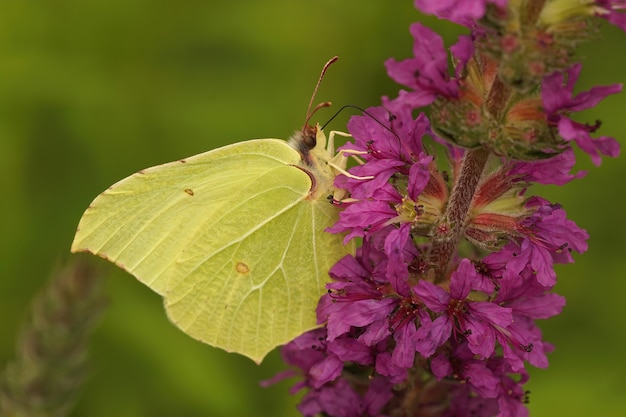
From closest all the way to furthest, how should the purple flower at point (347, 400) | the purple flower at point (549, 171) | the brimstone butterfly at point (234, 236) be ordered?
the purple flower at point (549, 171) < the purple flower at point (347, 400) < the brimstone butterfly at point (234, 236)

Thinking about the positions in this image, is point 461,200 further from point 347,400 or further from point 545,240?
point 347,400

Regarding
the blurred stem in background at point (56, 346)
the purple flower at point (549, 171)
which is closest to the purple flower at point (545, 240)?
the purple flower at point (549, 171)

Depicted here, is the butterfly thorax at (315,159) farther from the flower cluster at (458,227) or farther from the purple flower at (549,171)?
the purple flower at (549,171)

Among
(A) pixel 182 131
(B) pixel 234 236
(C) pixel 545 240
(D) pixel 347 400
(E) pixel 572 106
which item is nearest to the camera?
(E) pixel 572 106

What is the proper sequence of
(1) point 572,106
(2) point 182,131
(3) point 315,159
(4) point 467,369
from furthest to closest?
(2) point 182,131 → (3) point 315,159 → (4) point 467,369 → (1) point 572,106

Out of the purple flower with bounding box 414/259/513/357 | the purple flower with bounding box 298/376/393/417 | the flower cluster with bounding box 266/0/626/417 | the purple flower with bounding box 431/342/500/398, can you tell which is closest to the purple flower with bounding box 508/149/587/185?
the flower cluster with bounding box 266/0/626/417

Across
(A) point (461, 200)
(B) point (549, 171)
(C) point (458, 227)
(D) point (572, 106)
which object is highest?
(D) point (572, 106)

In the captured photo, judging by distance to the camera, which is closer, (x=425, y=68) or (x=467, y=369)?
(x=425, y=68)

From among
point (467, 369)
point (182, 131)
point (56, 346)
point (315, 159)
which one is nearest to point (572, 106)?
point (467, 369)
